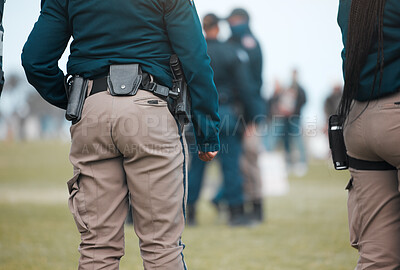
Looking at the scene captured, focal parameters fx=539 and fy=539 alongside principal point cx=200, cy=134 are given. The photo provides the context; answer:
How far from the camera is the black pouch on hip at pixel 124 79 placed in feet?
7.66

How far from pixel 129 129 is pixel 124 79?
0.72ft

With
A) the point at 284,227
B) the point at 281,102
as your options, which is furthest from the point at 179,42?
the point at 281,102

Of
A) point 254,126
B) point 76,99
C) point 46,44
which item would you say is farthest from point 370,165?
point 254,126

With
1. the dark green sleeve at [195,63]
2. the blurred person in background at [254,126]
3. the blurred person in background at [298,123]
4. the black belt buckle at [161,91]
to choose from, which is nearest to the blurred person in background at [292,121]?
the blurred person in background at [298,123]

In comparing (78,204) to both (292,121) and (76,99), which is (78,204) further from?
(292,121)

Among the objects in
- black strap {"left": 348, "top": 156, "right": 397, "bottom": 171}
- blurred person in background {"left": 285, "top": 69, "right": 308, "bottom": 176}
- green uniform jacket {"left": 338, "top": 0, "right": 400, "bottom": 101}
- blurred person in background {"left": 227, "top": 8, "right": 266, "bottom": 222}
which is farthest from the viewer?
blurred person in background {"left": 285, "top": 69, "right": 308, "bottom": 176}

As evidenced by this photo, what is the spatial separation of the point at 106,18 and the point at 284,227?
3828 mm

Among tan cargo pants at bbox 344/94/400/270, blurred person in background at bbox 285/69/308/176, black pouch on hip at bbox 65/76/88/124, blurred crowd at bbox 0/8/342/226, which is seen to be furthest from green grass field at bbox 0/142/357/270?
blurred person in background at bbox 285/69/308/176

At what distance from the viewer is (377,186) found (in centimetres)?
224

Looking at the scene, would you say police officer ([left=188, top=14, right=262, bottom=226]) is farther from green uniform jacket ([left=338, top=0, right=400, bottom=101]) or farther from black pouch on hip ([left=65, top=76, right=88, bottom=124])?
green uniform jacket ([left=338, top=0, right=400, bottom=101])

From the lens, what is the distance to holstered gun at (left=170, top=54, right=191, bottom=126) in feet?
8.07

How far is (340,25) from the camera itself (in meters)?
2.38

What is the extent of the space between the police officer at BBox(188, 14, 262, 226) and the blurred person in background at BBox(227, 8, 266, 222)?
25 cm

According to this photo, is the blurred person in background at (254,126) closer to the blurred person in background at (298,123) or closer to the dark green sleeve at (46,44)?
the dark green sleeve at (46,44)
